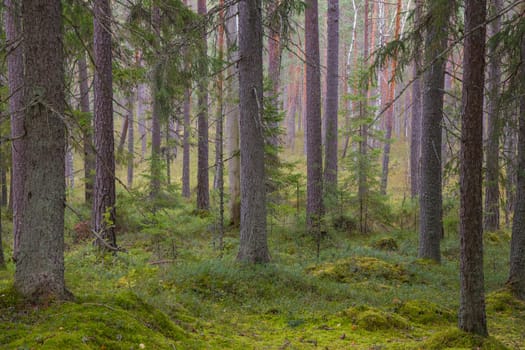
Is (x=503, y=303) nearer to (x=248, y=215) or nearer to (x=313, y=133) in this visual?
(x=248, y=215)

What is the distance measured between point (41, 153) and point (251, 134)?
15.6 feet

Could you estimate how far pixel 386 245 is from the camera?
13.7 metres

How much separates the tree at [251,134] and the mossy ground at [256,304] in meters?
0.55

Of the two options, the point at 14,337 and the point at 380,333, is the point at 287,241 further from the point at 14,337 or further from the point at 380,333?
the point at 14,337

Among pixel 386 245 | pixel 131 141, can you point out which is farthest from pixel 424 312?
Answer: pixel 131 141

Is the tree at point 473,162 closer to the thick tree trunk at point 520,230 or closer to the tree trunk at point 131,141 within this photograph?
the thick tree trunk at point 520,230

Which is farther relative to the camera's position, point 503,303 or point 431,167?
point 431,167

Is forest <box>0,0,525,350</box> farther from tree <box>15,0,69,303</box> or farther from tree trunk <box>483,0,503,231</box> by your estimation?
tree trunk <box>483,0,503,231</box>

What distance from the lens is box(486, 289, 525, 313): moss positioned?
7734mm

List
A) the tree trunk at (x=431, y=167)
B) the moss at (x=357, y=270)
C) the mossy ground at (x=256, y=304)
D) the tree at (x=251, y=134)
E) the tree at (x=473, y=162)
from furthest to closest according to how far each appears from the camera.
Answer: the tree trunk at (x=431, y=167), the moss at (x=357, y=270), the tree at (x=251, y=134), the tree at (x=473, y=162), the mossy ground at (x=256, y=304)

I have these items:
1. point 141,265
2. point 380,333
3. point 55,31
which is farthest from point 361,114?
point 55,31

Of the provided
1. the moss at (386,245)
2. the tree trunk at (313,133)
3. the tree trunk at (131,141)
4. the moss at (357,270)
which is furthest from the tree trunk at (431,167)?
the tree trunk at (131,141)

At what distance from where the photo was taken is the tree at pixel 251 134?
27.9 feet

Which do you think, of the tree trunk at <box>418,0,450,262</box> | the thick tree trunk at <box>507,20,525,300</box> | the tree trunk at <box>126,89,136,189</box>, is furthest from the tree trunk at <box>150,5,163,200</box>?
the thick tree trunk at <box>507,20,525,300</box>
